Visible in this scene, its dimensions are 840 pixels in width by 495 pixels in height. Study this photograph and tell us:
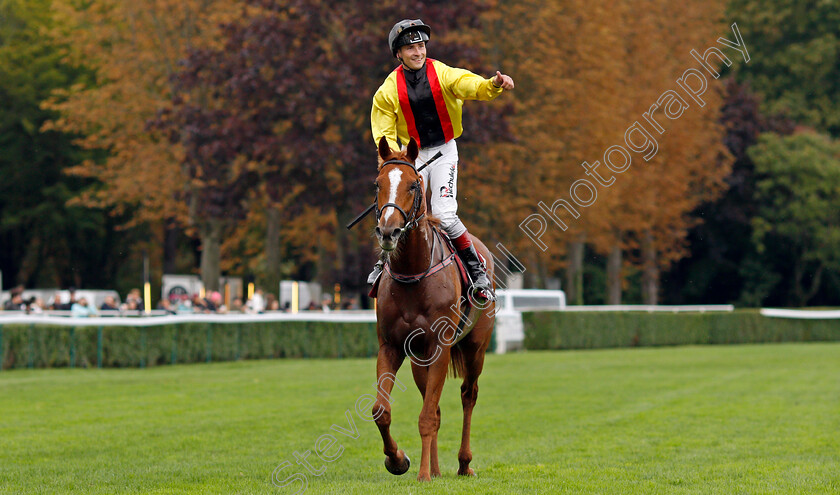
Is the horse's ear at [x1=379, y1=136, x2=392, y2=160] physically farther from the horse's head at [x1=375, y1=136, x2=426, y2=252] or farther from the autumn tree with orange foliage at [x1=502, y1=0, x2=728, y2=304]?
the autumn tree with orange foliage at [x1=502, y1=0, x2=728, y2=304]

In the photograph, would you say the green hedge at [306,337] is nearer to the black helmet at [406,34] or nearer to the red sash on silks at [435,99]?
the red sash on silks at [435,99]

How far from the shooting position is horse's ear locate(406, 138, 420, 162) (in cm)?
763

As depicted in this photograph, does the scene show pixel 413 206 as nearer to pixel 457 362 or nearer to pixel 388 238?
pixel 388 238

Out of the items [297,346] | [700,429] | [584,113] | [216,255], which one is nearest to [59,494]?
[700,429]

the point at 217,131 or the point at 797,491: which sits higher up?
the point at 217,131

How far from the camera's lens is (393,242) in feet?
23.1

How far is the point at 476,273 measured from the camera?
8742 mm

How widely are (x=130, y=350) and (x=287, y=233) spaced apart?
50.3 ft

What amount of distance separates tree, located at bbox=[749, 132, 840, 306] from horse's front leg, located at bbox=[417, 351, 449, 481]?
135 feet

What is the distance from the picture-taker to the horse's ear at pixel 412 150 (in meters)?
7.63

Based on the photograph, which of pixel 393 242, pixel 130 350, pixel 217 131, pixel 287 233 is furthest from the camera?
pixel 287 233

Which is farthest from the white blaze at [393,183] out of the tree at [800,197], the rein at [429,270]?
the tree at [800,197]

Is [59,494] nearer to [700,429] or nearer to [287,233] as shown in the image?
[700,429]

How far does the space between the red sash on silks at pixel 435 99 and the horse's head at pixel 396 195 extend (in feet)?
1.80
